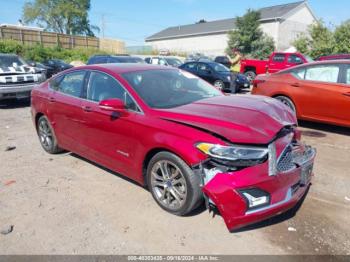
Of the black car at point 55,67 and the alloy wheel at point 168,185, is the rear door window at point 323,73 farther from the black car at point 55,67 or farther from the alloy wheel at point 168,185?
the black car at point 55,67

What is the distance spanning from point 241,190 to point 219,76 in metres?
12.0

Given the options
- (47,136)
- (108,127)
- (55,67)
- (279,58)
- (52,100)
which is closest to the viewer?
(108,127)

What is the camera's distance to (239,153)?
10.00 ft

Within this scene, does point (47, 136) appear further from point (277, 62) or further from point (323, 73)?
point (277, 62)

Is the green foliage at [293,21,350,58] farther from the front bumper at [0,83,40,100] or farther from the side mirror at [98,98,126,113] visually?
the side mirror at [98,98,126,113]

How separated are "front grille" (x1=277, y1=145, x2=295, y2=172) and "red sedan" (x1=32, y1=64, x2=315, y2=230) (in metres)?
0.01

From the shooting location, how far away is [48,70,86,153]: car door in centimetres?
477

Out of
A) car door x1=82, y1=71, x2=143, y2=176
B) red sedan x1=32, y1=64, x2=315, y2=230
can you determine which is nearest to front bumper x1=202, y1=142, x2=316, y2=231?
red sedan x1=32, y1=64, x2=315, y2=230

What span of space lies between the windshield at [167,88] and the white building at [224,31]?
3971 centimetres

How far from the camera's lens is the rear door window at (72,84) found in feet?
15.8

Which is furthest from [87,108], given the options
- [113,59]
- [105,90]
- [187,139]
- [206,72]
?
[206,72]

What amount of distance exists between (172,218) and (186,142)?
0.93m

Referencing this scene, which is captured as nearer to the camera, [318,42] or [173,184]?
[173,184]

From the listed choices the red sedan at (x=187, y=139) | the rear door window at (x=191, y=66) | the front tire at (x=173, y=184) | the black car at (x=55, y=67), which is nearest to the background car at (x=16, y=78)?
the red sedan at (x=187, y=139)
